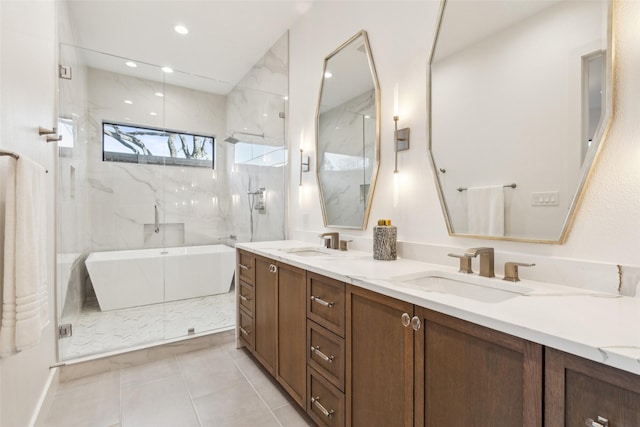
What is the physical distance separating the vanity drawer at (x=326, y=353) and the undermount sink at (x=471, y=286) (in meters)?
0.45

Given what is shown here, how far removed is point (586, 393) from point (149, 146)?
3.99m

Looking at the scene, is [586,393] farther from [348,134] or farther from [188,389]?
[188,389]

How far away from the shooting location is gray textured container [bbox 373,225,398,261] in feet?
5.54

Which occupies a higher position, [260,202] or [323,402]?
[260,202]

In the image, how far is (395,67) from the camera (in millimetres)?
1831

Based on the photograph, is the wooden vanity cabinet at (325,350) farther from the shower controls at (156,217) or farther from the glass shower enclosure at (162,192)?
the shower controls at (156,217)

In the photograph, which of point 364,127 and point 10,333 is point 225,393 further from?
point 364,127

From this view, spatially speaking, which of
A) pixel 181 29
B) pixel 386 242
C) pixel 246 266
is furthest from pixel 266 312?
pixel 181 29

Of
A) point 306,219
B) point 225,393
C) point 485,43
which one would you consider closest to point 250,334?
point 225,393

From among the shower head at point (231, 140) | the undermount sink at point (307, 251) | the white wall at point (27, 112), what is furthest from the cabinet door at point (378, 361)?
the shower head at point (231, 140)

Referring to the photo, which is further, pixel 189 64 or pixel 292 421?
pixel 189 64

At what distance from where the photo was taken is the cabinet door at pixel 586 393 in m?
0.60

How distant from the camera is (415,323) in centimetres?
102

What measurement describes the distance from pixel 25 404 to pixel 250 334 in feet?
4.15
